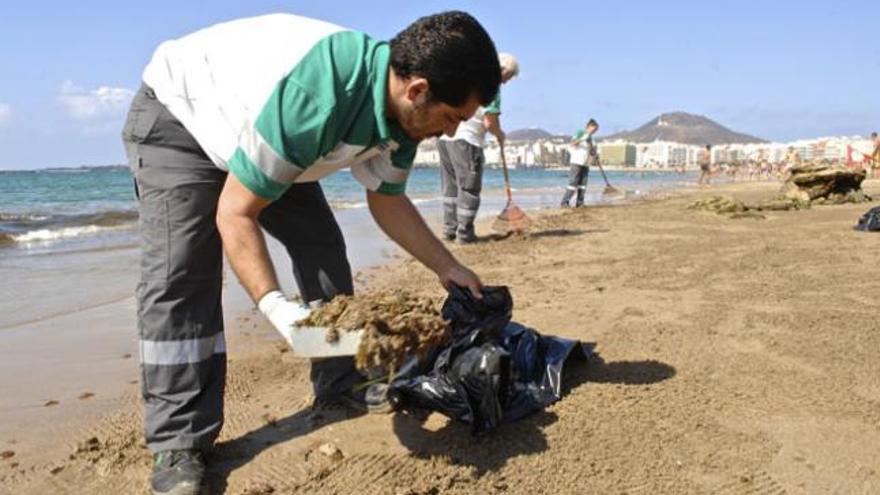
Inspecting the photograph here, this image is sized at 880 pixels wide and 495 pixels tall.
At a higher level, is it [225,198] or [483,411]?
[225,198]

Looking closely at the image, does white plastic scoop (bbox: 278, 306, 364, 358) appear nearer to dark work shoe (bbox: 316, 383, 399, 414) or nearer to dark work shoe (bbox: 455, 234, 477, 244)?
dark work shoe (bbox: 316, 383, 399, 414)

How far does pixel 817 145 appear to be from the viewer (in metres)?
83.8

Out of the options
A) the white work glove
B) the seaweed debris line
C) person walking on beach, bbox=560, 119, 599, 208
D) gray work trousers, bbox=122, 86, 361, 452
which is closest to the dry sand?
gray work trousers, bbox=122, 86, 361, 452

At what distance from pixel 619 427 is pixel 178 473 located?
1557 millimetres

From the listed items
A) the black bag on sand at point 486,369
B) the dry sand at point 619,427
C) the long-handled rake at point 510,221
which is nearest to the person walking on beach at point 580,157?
the long-handled rake at point 510,221

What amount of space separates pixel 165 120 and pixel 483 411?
1.48 m

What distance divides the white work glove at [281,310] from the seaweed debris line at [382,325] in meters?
0.03

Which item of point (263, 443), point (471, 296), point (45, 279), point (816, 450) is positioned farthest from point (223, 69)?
point (45, 279)

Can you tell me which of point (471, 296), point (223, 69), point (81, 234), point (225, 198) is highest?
point (223, 69)

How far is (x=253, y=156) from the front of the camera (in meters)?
1.93

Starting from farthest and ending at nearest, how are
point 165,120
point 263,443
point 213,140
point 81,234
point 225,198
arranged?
1. point 81,234
2. point 263,443
3. point 165,120
4. point 213,140
5. point 225,198

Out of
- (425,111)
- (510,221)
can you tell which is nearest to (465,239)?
(510,221)

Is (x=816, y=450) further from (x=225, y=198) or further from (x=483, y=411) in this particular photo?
(x=225, y=198)

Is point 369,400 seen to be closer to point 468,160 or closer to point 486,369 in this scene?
point 486,369
